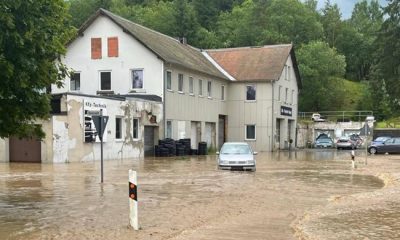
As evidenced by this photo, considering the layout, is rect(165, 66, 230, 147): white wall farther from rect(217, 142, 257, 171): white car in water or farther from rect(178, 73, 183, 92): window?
rect(217, 142, 257, 171): white car in water

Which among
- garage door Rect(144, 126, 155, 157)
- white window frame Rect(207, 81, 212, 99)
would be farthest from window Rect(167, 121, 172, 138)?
white window frame Rect(207, 81, 212, 99)

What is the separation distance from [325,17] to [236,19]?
2246 cm

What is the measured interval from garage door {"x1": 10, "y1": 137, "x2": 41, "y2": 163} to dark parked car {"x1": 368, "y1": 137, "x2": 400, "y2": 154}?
30.4 m

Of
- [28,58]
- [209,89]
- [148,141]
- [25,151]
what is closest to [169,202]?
[28,58]

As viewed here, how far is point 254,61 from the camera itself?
54875mm

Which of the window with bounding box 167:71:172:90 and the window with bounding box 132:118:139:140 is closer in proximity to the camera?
the window with bounding box 132:118:139:140

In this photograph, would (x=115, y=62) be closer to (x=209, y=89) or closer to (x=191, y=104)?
(x=191, y=104)

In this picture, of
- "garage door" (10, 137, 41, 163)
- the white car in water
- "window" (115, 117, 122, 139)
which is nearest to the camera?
the white car in water

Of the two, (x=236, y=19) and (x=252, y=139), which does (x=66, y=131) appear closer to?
(x=252, y=139)

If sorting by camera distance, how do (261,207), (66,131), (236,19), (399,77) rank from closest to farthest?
(261,207)
(66,131)
(399,77)
(236,19)

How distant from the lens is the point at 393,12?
6088 centimetres

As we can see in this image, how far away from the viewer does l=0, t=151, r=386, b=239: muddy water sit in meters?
10.6

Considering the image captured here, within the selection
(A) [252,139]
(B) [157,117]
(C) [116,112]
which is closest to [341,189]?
(C) [116,112]

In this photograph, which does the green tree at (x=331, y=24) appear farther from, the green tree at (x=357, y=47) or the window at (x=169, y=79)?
the window at (x=169, y=79)
